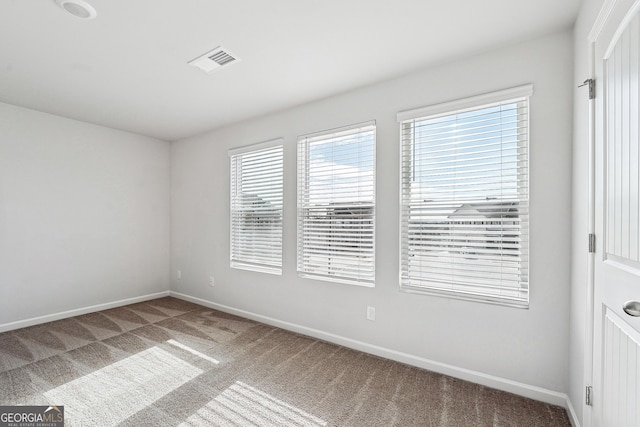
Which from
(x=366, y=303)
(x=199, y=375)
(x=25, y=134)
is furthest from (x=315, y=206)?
(x=25, y=134)

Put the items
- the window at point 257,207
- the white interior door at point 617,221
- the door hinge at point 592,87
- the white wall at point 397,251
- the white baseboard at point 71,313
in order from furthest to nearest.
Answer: the window at point 257,207, the white baseboard at point 71,313, the white wall at point 397,251, the door hinge at point 592,87, the white interior door at point 617,221

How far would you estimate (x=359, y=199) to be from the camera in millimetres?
2992

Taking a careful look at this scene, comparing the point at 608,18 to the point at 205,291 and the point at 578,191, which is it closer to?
the point at 578,191

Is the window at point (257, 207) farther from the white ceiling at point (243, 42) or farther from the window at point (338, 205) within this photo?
the white ceiling at point (243, 42)

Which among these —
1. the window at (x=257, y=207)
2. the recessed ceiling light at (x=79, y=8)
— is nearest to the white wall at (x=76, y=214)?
the window at (x=257, y=207)

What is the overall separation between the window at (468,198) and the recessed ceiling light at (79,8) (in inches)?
92.6

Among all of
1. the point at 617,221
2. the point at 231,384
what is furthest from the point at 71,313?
the point at 617,221

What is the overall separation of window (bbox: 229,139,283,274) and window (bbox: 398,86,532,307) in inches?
63.0

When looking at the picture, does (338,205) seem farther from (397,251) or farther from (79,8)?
(79,8)

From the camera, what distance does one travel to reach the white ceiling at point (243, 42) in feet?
6.15

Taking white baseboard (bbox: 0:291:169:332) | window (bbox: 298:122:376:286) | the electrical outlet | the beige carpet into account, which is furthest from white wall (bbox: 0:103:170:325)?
the electrical outlet

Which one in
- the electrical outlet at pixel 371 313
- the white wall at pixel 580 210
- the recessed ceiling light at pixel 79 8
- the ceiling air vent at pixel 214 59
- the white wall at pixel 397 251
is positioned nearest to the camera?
the white wall at pixel 580 210

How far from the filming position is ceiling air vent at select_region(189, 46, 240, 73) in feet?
7.71

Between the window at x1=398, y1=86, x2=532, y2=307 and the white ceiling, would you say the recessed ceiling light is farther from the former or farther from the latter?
the window at x1=398, y1=86, x2=532, y2=307
